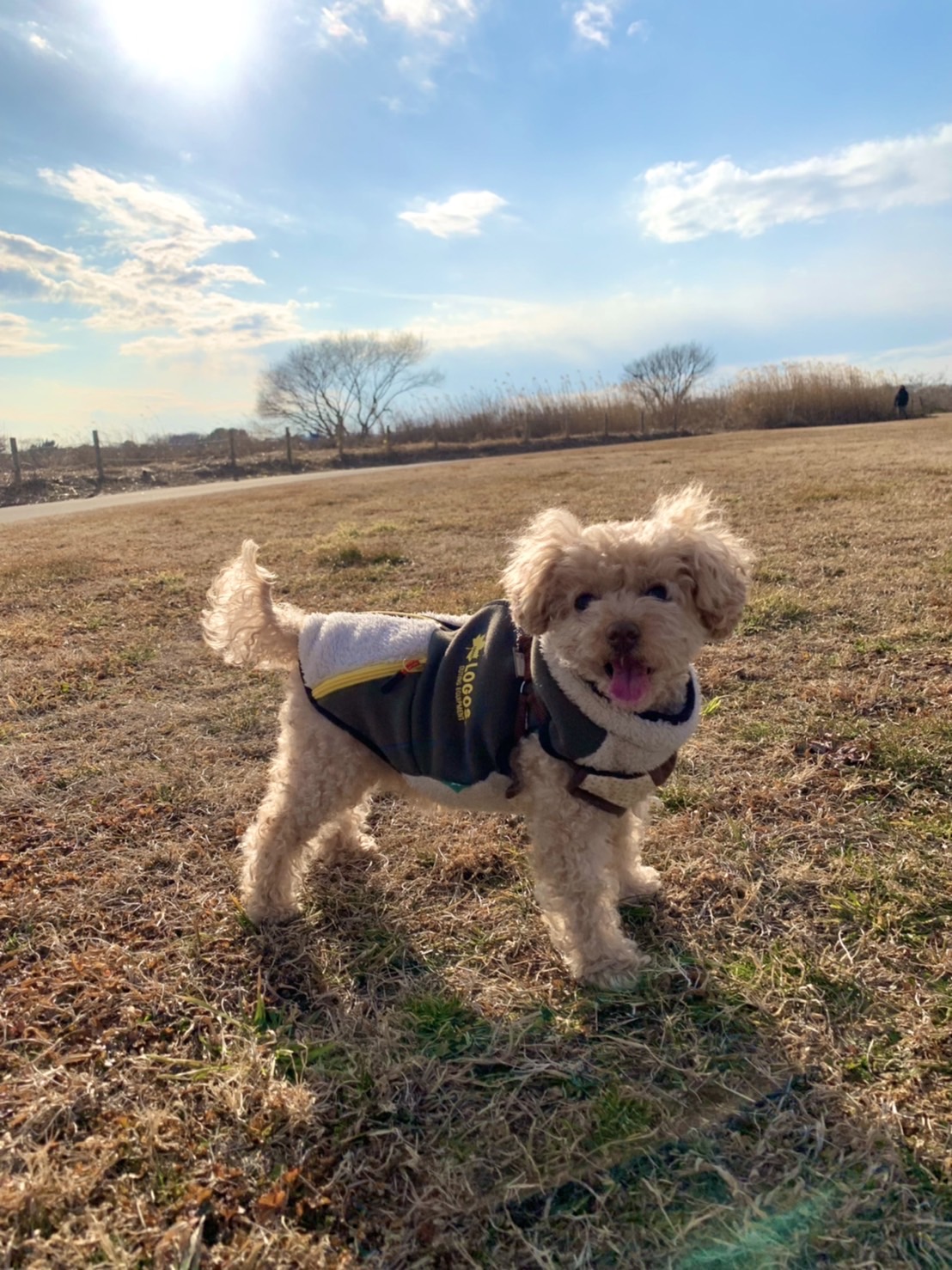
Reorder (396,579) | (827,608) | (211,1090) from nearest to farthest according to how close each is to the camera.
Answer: (211,1090), (827,608), (396,579)

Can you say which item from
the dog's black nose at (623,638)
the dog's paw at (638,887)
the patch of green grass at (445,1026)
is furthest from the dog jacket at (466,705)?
the patch of green grass at (445,1026)

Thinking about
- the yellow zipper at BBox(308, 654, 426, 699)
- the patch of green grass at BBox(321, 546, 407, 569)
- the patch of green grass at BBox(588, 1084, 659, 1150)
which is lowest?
→ the patch of green grass at BBox(588, 1084, 659, 1150)

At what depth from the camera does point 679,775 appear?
3.54 m

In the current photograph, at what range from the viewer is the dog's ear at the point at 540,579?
2.57 metres

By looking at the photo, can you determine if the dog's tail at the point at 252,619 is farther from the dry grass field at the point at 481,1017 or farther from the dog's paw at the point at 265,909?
the dog's paw at the point at 265,909

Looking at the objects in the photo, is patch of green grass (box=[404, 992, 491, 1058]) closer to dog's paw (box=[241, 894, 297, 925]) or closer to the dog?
the dog

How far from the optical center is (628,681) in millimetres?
2408

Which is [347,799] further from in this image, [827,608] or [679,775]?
[827,608]

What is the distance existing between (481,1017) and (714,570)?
1.55 m

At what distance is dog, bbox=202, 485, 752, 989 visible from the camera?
2439mm

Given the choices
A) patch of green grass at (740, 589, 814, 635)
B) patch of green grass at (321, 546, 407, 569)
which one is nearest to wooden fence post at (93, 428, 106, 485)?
patch of green grass at (321, 546, 407, 569)

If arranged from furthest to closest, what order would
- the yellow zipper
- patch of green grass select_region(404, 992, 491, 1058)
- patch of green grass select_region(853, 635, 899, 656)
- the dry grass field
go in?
patch of green grass select_region(853, 635, 899, 656), the yellow zipper, patch of green grass select_region(404, 992, 491, 1058), the dry grass field

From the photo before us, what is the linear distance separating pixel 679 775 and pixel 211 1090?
226cm

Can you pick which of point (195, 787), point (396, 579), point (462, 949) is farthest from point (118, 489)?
point (462, 949)
